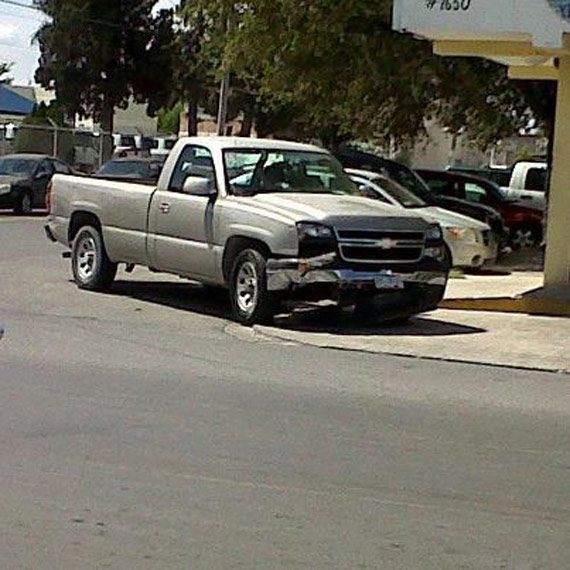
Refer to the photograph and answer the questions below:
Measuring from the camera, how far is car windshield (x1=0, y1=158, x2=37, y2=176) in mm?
32906

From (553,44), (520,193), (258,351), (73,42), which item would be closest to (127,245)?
(258,351)

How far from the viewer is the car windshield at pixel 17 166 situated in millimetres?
32906

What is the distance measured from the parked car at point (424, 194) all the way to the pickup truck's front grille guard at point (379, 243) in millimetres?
9219

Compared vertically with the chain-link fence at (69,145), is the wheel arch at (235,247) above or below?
below

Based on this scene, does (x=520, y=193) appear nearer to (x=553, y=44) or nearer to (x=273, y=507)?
(x=553, y=44)

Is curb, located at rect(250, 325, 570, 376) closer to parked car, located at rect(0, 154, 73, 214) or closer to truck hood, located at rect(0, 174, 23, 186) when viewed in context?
parked car, located at rect(0, 154, 73, 214)

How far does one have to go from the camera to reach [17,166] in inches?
1310

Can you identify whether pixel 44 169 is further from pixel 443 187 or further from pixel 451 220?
pixel 451 220

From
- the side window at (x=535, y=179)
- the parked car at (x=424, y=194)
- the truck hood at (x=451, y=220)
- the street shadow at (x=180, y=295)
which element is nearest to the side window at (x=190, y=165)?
the street shadow at (x=180, y=295)

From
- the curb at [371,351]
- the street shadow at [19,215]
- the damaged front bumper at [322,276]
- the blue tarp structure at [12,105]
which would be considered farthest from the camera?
the blue tarp structure at [12,105]

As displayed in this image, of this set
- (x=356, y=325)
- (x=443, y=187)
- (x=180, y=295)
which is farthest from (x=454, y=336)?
(x=443, y=187)

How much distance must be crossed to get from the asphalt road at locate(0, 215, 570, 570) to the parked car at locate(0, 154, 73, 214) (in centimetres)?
2001

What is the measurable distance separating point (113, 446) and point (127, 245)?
8003mm

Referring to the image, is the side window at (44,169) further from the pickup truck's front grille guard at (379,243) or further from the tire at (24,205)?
the pickup truck's front grille guard at (379,243)
